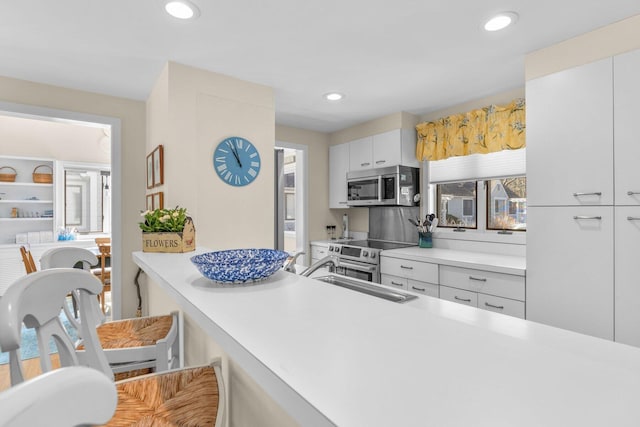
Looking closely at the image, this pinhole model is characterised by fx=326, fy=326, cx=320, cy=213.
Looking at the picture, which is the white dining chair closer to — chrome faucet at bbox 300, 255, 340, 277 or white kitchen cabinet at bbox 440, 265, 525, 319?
chrome faucet at bbox 300, 255, 340, 277

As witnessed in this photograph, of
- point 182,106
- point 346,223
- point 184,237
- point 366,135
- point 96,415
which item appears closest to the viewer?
point 96,415

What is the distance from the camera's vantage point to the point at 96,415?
0.29m

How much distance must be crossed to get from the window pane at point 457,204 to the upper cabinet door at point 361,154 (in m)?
0.84

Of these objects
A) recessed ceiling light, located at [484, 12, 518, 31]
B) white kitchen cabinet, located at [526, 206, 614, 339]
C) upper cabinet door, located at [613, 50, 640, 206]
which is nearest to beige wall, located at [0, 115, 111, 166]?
recessed ceiling light, located at [484, 12, 518, 31]

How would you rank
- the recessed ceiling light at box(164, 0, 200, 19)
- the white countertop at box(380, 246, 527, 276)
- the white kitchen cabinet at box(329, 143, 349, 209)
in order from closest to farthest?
the recessed ceiling light at box(164, 0, 200, 19)
the white countertop at box(380, 246, 527, 276)
the white kitchen cabinet at box(329, 143, 349, 209)

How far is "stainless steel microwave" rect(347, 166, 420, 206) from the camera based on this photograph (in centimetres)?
348

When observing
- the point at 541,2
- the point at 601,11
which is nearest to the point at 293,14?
the point at 541,2

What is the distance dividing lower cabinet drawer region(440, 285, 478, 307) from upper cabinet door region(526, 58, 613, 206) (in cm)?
83

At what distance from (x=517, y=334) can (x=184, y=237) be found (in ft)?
5.45

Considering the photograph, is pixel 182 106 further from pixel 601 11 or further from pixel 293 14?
pixel 601 11

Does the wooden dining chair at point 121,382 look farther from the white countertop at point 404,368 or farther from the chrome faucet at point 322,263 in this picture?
the chrome faucet at point 322,263

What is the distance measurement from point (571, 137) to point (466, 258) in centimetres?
118

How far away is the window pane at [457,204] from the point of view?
331 cm

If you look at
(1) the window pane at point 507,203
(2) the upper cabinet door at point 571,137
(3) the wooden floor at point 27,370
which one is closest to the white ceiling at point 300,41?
(2) the upper cabinet door at point 571,137
